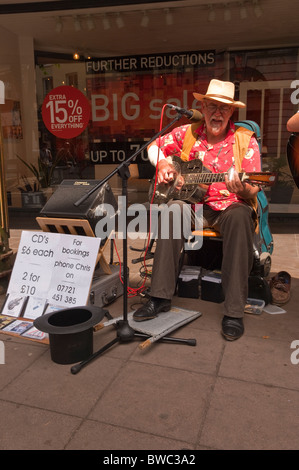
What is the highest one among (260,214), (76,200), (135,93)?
(135,93)

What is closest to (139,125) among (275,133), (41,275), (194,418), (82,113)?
(82,113)

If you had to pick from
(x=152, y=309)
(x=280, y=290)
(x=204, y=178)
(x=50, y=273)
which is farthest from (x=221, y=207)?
(x=50, y=273)

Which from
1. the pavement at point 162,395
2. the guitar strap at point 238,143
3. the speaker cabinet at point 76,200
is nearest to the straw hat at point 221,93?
the guitar strap at point 238,143

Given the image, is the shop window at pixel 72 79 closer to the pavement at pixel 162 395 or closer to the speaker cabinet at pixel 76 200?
the speaker cabinet at pixel 76 200

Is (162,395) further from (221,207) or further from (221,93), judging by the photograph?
(221,93)

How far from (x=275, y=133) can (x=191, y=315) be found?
16.2 feet

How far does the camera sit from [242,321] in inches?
105

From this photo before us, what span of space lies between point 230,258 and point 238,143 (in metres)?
0.88

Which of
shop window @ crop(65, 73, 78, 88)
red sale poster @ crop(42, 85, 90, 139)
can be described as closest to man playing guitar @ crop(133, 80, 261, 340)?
red sale poster @ crop(42, 85, 90, 139)

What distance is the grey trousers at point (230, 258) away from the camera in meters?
2.66

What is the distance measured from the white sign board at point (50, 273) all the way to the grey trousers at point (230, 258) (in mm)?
456

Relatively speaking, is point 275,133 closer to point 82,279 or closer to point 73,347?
point 82,279

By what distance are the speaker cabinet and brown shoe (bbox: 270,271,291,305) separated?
4.45 ft

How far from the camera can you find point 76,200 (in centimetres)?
299
